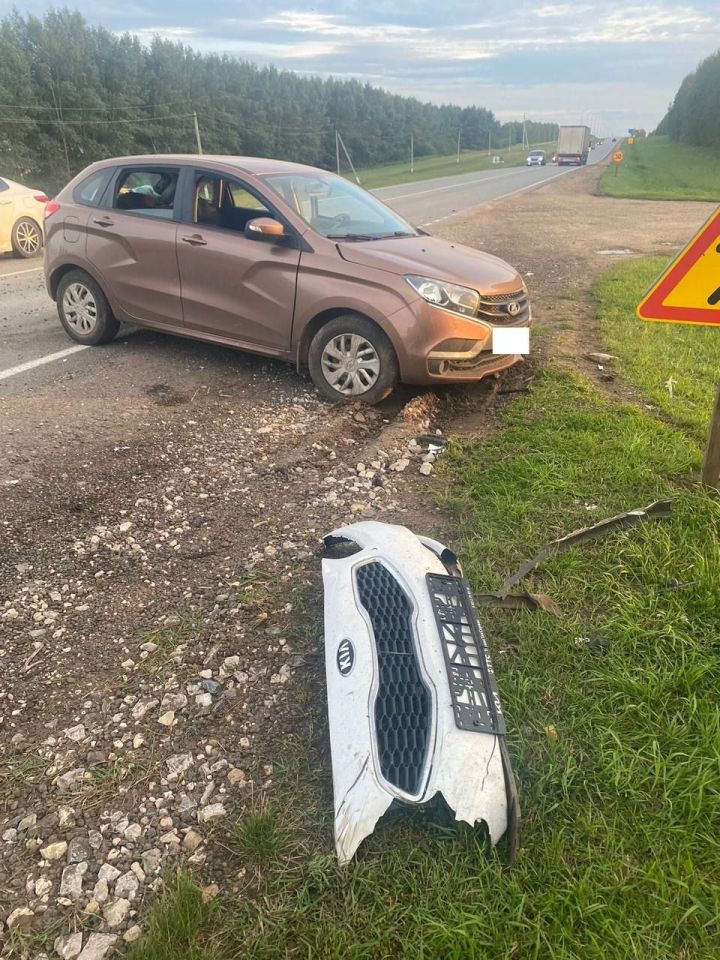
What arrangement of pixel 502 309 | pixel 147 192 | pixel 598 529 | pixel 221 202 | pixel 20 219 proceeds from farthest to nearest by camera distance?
pixel 20 219 → pixel 147 192 → pixel 221 202 → pixel 502 309 → pixel 598 529

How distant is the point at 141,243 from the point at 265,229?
138 cm

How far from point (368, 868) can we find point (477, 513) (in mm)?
2149

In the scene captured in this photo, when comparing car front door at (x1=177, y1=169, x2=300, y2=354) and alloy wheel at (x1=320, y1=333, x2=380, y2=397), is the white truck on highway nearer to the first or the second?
car front door at (x1=177, y1=169, x2=300, y2=354)

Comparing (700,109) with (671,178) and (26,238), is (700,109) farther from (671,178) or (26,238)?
(26,238)

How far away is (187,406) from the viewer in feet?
18.1

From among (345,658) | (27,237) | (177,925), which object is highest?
(27,237)

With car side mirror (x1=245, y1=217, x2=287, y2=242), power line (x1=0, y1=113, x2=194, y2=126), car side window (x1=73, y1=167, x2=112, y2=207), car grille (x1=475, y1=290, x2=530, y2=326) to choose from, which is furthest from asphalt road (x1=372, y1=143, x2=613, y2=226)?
power line (x1=0, y1=113, x2=194, y2=126)

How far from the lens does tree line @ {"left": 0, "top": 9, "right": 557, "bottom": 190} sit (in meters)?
38.5

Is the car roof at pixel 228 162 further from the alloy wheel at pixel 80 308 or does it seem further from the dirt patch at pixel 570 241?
the dirt patch at pixel 570 241

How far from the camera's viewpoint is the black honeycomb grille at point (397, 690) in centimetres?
212

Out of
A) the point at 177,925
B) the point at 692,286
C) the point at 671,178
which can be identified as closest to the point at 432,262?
the point at 692,286

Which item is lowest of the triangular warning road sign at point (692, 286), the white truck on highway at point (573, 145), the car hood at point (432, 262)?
the car hood at point (432, 262)

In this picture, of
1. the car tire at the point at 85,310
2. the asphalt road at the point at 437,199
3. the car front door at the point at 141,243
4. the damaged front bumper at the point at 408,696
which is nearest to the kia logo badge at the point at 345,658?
the damaged front bumper at the point at 408,696

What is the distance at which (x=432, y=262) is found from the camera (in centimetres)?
545
